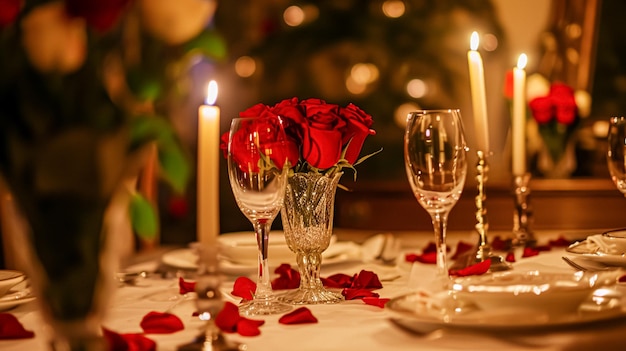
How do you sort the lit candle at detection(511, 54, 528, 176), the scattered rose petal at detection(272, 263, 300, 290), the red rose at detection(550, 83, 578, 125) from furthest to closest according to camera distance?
1. the red rose at detection(550, 83, 578, 125)
2. the lit candle at detection(511, 54, 528, 176)
3. the scattered rose petal at detection(272, 263, 300, 290)

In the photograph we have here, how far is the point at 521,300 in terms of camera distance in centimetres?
92

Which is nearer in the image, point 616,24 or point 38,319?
point 38,319

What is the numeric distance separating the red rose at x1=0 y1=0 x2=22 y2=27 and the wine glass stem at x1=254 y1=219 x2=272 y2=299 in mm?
541

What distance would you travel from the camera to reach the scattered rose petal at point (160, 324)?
1001 mm

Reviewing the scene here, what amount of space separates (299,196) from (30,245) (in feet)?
1.81

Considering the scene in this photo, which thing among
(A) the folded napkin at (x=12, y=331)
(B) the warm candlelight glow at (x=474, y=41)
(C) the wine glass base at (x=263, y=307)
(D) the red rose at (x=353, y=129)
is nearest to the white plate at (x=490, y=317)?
(C) the wine glass base at (x=263, y=307)

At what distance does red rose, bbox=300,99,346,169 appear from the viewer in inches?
46.6

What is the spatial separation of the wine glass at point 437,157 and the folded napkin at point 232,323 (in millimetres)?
309

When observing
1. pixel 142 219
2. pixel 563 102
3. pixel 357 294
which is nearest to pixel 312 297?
pixel 357 294

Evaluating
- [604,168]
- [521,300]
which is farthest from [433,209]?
[604,168]

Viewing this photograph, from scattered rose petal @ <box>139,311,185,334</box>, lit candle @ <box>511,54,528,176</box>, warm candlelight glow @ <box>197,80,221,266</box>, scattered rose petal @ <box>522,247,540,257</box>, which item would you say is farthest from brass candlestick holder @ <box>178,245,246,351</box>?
lit candle @ <box>511,54,528,176</box>

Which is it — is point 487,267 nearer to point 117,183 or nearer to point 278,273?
point 278,273

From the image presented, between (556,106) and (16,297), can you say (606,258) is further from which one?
(556,106)

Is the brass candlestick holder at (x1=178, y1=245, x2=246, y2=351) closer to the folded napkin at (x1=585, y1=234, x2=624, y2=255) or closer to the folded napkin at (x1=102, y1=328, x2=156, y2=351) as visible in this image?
the folded napkin at (x1=102, y1=328, x2=156, y2=351)
